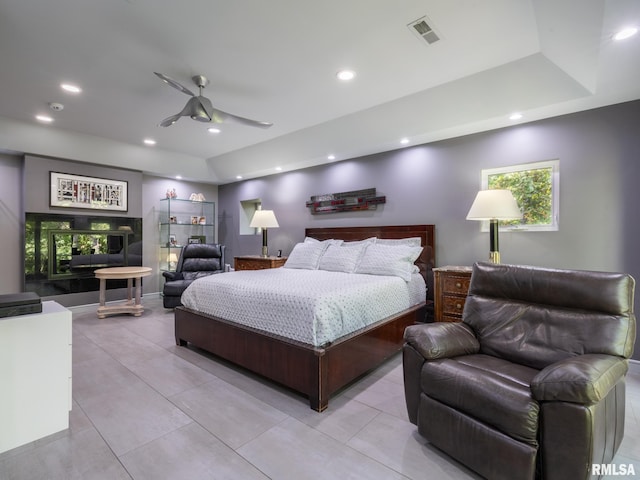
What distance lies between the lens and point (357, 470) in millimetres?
1646

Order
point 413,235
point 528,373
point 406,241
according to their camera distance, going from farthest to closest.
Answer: point 413,235, point 406,241, point 528,373

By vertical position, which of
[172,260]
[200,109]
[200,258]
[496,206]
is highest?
[200,109]

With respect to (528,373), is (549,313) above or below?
above

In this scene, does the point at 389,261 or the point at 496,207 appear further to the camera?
the point at 389,261

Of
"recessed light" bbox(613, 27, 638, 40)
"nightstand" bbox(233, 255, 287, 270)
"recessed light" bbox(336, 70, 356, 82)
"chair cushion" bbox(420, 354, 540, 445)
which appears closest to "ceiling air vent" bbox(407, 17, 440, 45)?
"recessed light" bbox(336, 70, 356, 82)

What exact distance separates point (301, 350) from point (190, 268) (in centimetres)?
394

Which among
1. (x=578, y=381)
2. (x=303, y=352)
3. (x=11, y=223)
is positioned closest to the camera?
(x=578, y=381)

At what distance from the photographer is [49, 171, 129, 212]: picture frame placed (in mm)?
4984

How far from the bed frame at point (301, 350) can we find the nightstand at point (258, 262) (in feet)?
7.13

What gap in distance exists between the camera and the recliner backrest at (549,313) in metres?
1.73

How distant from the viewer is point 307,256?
14.6 feet

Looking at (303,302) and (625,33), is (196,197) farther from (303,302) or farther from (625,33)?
(625,33)

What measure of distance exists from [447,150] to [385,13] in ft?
7.52

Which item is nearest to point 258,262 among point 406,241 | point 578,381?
point 406,241
